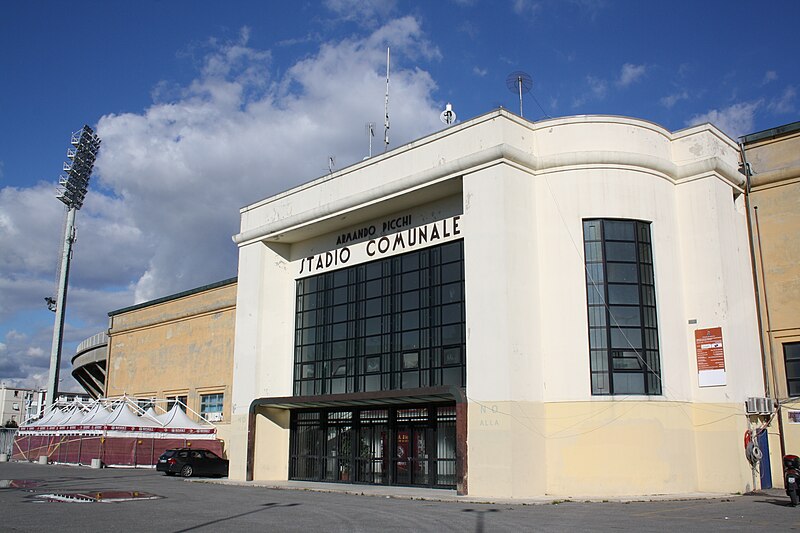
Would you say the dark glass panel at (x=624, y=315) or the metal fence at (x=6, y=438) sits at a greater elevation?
the dark glass panel at (x=624, y=315)

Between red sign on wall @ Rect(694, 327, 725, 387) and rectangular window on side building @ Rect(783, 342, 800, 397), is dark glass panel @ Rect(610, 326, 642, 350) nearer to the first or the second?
red sign on wall @ Rect(694, 327, 725, 387)

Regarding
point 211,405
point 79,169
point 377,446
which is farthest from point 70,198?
point 377,446

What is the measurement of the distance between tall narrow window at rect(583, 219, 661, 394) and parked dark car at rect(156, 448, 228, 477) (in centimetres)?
1795

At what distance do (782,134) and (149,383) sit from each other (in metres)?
34.5

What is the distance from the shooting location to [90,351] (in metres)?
58.4

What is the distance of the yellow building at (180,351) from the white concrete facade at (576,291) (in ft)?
51.7

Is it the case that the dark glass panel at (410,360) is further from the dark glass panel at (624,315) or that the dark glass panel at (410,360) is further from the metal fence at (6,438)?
the metal fence at (6,438)

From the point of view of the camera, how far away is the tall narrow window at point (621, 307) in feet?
71.1

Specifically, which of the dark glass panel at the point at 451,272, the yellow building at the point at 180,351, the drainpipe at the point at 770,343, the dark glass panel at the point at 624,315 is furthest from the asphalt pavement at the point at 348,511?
the yellow building at the point at 180,351

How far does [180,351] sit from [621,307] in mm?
26603

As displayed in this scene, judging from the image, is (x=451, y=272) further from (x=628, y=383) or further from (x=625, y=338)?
(x=628, y=383)

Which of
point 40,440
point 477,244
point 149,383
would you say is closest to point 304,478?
point 477,244

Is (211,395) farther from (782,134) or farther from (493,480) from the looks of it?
(782,134)

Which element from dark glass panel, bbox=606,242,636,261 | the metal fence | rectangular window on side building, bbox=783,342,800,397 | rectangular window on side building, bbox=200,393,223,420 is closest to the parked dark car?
rectangular window on side building, bbox=200,393,223,420
